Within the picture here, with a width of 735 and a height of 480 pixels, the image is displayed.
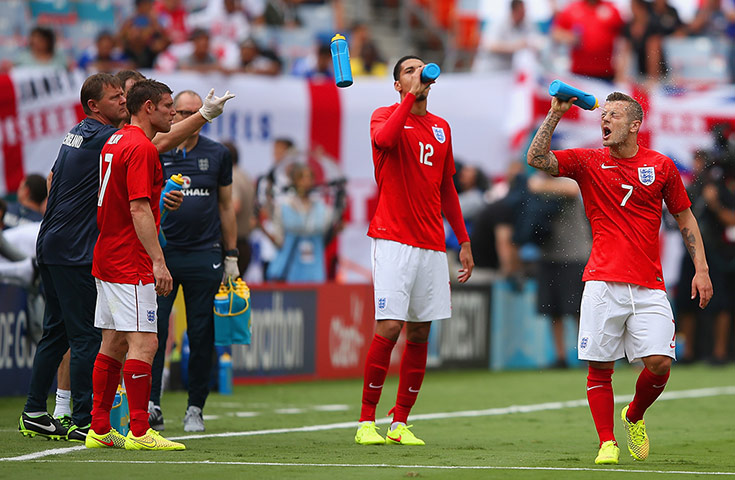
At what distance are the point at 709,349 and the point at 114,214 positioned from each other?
11744 millimetres

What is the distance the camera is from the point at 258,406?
37.9 feet

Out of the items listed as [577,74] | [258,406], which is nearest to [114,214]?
[258,406]

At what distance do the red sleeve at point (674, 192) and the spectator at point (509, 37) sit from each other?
12764 mm

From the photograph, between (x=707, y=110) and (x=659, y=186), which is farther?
(x=707, y=110)

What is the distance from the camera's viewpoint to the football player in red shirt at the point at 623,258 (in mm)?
7668

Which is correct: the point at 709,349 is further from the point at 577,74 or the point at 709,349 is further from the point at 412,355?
the point at 412,355

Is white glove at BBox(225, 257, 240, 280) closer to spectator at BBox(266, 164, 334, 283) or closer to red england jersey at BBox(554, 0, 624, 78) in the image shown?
spectator at BBox(266, 164, 334, 283)

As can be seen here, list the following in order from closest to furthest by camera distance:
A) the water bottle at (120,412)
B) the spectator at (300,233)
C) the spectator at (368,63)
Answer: the water bottle at (120,412) < the spectator at (300,233) < the spectator at (368,63)

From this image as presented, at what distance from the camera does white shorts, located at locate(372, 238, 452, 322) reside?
27.8 feet

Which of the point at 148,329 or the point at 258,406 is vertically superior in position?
the point at 148,329

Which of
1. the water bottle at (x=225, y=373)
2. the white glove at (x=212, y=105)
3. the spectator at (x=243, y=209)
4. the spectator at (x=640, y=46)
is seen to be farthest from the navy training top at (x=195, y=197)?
the spectator at (x=640, y=46)

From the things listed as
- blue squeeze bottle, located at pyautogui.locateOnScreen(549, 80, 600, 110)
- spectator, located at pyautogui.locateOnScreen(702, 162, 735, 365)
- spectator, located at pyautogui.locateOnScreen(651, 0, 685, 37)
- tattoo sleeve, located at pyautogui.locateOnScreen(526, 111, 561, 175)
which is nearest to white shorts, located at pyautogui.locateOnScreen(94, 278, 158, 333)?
tattoo sleeve, located at pyautogui.locateOnScreen(526, 111, 561, 175)

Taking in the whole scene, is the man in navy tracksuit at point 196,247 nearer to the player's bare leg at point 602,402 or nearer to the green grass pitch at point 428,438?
the green grass pitch at point 428,438

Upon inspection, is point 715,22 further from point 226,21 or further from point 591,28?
point 226,21
